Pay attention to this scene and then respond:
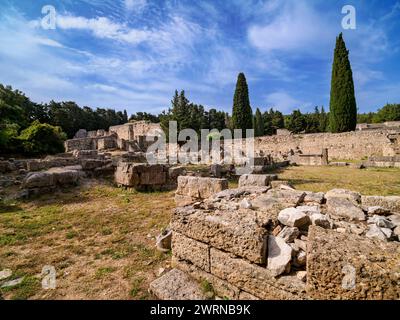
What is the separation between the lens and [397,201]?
3.31m

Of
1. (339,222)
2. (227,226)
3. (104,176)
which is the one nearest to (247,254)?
(227,226)

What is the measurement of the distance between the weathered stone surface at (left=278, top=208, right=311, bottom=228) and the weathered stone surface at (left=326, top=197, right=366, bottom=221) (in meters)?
0.59

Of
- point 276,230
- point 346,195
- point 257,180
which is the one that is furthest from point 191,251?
point 257,180

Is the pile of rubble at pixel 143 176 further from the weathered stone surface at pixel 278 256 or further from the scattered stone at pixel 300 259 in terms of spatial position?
the scattered stone at pixel 300 259

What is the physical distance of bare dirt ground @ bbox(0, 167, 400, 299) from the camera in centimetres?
271

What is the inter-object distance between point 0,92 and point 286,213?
105 ft

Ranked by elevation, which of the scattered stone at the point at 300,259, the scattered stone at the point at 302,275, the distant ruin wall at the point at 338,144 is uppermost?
the distant ruin wall at the point at 338,144

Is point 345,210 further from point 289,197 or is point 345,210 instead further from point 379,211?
point 289,197

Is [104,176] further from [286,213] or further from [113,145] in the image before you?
[113,145]

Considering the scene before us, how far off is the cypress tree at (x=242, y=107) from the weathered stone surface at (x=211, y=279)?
33.2 m

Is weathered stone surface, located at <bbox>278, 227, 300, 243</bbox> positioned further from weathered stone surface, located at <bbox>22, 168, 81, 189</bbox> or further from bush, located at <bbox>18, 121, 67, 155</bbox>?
bush, located at <bbox>18, 121, 67, 155</bbox>

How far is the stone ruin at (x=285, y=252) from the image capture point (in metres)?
1.67

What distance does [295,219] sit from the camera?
2.58 m

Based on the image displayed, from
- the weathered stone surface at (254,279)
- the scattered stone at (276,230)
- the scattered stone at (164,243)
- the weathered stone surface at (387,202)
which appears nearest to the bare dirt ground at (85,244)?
the scattered stone at (164,243)
